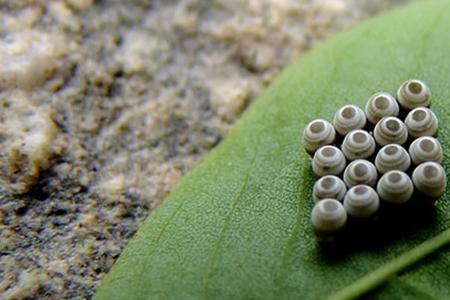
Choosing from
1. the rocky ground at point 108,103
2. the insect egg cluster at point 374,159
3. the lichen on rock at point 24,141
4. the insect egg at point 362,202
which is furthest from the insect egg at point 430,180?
the lichen on rock at point 24,141

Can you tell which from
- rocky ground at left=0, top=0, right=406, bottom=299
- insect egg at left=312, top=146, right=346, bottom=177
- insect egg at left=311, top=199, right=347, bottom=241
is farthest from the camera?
rocky ground at left=0, top=0, right=406, bottom=299

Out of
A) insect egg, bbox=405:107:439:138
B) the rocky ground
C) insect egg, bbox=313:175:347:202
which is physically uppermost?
the rocky ground

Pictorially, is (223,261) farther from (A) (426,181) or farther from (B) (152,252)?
(A) (426,181)

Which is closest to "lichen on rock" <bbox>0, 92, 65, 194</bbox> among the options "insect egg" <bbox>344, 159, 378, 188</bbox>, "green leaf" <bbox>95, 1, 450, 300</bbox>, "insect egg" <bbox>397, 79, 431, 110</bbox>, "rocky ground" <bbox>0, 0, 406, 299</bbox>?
"rocky ground" <bbox>0, 0, 406, 299</bbox>

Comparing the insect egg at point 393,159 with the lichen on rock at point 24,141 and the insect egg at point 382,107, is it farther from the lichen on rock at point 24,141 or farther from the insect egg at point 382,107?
the lichen on rock at point 24,141

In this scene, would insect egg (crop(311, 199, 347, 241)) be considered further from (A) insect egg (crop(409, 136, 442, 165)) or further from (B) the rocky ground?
(B) the rocky ground

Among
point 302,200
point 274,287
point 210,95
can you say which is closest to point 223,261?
point 274,287

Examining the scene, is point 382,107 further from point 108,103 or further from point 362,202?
A: point 108,103
